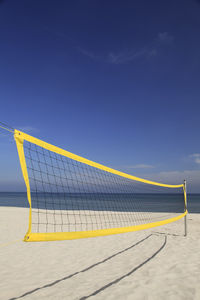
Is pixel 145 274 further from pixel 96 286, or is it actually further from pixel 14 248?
pixel 14 248

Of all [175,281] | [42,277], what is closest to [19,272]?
[42,277]

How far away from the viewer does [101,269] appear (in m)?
3.41

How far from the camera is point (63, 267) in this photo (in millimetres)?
3568

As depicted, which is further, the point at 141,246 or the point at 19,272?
the point at 141,246

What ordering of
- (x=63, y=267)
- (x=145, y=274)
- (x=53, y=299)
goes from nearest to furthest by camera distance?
(x=53, y=299), (x=145, y=274), (x=63, y=267)

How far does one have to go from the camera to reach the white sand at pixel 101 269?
2.59 m

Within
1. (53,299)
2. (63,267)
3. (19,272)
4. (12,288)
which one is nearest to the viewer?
(53,299)

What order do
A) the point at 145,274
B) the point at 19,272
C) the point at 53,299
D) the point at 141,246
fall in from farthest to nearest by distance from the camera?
the point at 141,246, the point at 19,272, the point at 145,274, the point at 53,299

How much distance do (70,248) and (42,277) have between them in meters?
1.62

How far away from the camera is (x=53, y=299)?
8.02 ft

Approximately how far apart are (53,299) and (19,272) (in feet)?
3.95

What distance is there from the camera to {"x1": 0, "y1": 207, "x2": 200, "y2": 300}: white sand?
2.59m

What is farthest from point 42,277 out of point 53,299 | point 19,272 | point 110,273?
point 110,273

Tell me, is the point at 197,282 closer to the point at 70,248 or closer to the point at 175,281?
the point at 175,281
